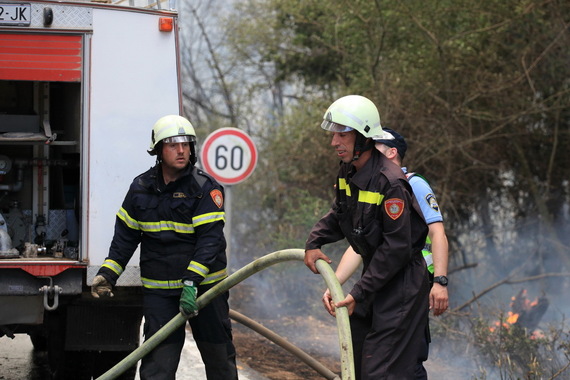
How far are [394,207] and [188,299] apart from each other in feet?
4.67

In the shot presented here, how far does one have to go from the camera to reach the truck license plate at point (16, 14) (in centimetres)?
592

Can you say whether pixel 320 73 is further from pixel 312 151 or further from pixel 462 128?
pixel 462 128

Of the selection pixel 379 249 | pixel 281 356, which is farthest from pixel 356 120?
pixel 281 356

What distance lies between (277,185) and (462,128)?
3658mm

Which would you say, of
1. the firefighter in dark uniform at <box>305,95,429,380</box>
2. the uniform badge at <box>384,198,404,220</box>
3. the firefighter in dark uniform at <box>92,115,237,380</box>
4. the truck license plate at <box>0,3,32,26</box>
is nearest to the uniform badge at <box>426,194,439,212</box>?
the firefighter in dark uniform at <box>305,95,429,380</box>

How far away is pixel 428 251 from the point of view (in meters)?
5.52

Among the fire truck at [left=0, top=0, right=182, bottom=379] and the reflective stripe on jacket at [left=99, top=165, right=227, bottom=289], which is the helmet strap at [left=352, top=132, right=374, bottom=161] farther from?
the fire truck at [left=0, top=0, right=182, bottom=379]

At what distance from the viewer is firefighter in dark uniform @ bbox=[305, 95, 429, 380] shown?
175 inches

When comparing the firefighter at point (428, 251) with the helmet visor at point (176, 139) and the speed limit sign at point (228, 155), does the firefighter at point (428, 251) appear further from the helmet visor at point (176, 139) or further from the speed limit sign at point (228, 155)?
the speed limit sign at point (228, 155)

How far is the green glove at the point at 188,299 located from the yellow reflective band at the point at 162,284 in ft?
0.50

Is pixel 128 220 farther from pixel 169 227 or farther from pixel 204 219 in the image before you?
pixel 204 219

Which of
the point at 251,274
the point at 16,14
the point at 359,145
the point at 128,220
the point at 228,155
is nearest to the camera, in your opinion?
the point at 359,145

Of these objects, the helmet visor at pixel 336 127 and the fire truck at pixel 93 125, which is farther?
the fire truck at pixel 93 125

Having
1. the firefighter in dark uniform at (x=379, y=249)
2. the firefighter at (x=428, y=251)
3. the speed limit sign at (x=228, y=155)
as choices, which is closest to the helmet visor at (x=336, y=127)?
the firefighter in dark uniform at (x=379, y=249)
